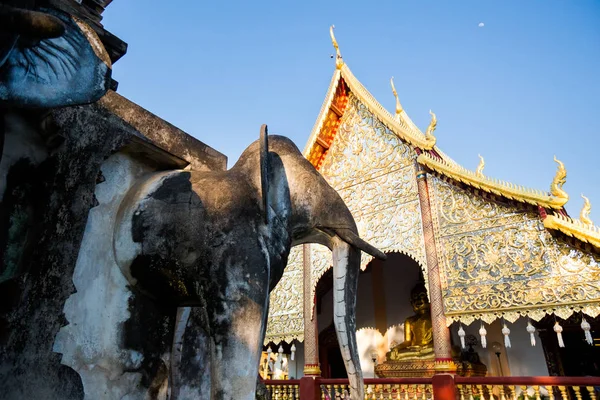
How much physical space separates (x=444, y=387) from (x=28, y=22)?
23.7 ft

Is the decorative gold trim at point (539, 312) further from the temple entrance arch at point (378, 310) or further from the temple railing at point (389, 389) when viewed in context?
the temple entrance arch at point (378, 310)

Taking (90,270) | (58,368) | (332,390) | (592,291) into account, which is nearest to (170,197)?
(90,270)

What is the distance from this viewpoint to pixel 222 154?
7.75 feet

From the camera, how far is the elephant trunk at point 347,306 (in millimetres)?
1761

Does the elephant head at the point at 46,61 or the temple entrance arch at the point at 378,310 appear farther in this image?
the temple entrance arch at the point at 378,310

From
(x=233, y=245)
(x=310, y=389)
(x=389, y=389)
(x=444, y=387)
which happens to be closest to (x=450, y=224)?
(x=444, y=387)

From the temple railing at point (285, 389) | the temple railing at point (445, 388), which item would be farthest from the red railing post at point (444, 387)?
the temple railing at point (285, 389)

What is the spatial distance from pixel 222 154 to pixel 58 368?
51.6 inches

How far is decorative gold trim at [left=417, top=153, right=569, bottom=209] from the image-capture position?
644 centimetres

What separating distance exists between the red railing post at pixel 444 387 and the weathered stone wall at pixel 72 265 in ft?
19.9

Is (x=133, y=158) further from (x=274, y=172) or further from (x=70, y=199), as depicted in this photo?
(x=274, y=172)

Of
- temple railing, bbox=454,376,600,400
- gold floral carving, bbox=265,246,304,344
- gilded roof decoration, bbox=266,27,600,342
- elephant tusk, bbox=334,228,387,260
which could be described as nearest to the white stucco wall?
elephant tusk, bbox=334,228,387,260

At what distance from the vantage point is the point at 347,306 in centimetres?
183

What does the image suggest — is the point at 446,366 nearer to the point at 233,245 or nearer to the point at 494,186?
the point at 494,186
